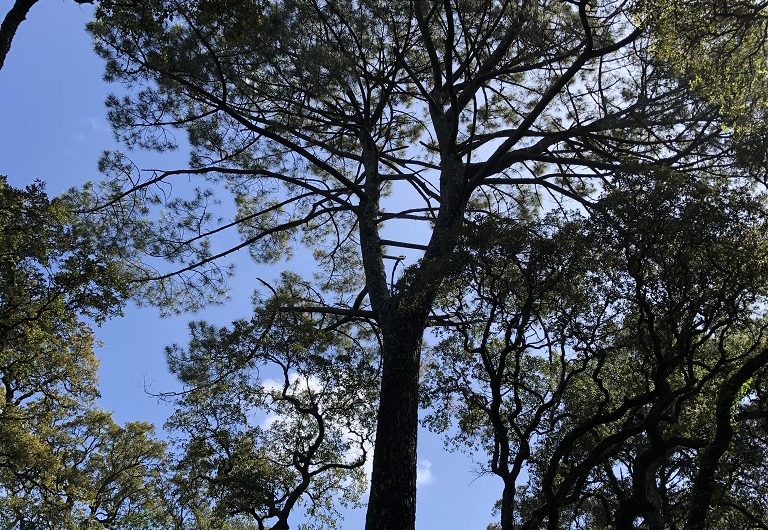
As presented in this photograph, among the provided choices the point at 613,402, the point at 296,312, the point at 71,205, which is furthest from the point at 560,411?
the point at 71,205

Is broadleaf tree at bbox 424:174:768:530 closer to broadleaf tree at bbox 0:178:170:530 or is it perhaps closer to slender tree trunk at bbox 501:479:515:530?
slender tree trunk at bbox 501:479:515:530

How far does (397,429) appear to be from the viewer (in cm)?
636

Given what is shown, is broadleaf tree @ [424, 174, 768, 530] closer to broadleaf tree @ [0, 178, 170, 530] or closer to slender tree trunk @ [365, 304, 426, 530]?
slender tree trunk @ [365, 304, 426, 530]

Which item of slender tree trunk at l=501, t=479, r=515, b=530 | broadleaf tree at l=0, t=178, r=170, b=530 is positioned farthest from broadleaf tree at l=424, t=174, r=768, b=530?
broadleaf tree at l=0, t=178, r=170, b=530

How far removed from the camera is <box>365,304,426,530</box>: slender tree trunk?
5.90 metres

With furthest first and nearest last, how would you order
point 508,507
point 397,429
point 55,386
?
point 55,386 < point 397,429 < point 508,507

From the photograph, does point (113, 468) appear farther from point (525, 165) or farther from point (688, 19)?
point (688, 19)

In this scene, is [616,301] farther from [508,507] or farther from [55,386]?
[55,386]

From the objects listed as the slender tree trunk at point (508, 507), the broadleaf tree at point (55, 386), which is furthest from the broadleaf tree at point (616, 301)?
the broadleaf tree at point (55, 386)

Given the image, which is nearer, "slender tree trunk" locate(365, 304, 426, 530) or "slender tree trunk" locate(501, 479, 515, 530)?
"slender tree trunk" locate(501, 479, 515, 530)

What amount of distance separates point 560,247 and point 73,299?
4958mm

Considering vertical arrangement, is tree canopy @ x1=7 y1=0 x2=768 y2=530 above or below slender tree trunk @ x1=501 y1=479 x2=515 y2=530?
above

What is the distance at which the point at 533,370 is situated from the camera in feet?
24.6

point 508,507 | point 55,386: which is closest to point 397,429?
point 508,507
